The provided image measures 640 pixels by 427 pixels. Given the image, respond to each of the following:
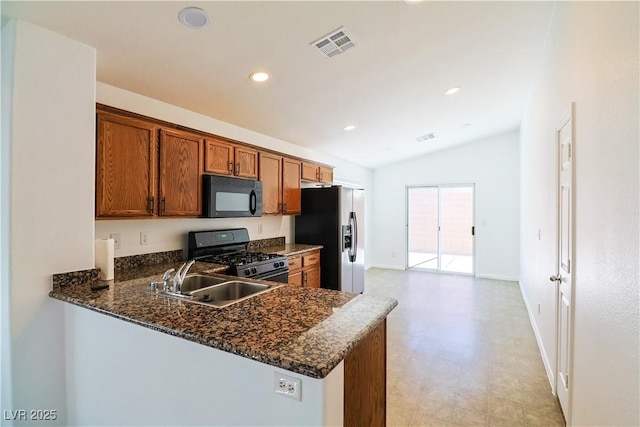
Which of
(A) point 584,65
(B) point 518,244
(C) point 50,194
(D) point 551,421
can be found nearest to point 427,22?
(A) point 584,65

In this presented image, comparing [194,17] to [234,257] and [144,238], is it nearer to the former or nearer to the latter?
[144,238]

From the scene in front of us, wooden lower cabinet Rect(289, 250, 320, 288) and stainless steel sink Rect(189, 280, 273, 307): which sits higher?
stainless steel sink Rect(189, 280, 273, 307)

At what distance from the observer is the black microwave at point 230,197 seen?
9.86 ft

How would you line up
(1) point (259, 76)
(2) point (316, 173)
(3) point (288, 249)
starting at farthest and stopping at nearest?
(2) point (316, 173)
(3) point (288, 249)
(1) point (259, 76)

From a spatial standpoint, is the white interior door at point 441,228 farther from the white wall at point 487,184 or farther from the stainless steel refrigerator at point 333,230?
the stainless steel refrigerator at point 333,230

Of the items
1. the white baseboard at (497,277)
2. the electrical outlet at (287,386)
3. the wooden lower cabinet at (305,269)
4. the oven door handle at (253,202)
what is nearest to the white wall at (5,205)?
the electrical outlet at (287,386)

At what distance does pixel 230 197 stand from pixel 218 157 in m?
0.43

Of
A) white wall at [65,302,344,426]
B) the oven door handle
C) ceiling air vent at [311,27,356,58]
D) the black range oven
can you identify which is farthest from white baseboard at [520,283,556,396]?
the oven door handle

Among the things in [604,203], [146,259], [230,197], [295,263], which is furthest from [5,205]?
[604,203]

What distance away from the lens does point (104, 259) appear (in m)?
2.12

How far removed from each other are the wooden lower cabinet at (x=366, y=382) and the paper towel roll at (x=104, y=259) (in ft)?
5.87

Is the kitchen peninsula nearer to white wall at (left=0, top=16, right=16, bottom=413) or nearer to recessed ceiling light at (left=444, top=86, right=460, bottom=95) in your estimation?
Answer: white wall at (left=0, top=16, right=16, bottom=413)

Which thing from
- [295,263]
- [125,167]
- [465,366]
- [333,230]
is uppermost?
[125,167]

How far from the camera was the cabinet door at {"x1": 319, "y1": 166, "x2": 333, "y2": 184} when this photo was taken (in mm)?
4965
